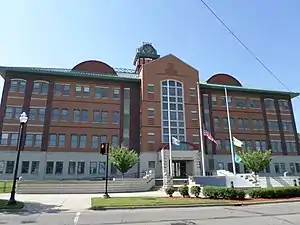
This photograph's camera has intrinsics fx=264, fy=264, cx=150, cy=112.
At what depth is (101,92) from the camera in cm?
4441

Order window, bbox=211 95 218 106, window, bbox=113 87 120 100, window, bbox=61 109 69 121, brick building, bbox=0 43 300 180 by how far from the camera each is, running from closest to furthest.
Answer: brick building, bbox=0 43 300 180
window, bbox=61 109 69 121
window, bbox=113 87 120 100
window, bbox=211 95 218 106

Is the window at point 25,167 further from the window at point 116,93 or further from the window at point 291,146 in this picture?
the window at point 291,146

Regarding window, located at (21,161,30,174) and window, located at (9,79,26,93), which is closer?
window, located at (21,161,30,174)

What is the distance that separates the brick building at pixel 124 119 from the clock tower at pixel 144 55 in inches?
466

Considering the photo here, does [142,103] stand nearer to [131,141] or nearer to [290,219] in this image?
[131,141]

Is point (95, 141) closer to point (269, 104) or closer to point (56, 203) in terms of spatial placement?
point (56, 203)

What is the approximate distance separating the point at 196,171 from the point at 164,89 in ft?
48.0

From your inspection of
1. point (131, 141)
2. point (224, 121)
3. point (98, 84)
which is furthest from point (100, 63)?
point (224, 121)

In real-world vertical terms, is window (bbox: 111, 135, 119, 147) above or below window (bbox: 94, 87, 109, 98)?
below

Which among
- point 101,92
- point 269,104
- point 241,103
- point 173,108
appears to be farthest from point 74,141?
point 269,104

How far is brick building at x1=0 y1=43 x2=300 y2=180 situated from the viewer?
3956 centimetres

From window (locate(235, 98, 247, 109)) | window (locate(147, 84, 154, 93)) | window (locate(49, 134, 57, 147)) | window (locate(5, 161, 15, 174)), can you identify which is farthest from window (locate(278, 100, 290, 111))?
window (locate(5, 161, 15, 174))

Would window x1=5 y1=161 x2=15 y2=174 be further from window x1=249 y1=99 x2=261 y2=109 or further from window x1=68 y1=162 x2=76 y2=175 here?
window x1=249 y1=99 x2=261 y2=109

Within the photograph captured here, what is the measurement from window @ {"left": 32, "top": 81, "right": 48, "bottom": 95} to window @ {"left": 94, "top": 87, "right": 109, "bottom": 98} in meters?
7.84
